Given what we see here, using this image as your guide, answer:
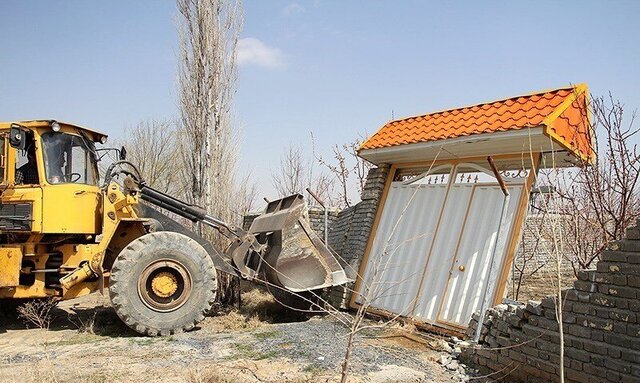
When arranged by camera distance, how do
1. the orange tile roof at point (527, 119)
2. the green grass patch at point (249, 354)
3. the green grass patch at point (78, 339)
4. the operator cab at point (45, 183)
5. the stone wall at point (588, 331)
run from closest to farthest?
1. the stone wall at point (588, 331)
2. the green grass patch at point (249, 354)
3. the orange tile roof at point (527, 119)
4. the green grass patch at point (78, 339)
5. the operator cab at point (45, 183)

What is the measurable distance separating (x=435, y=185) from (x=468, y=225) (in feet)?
3.29

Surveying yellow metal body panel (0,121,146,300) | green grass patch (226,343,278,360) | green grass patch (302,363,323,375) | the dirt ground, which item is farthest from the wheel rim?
green grass patch (302,363,323,375)

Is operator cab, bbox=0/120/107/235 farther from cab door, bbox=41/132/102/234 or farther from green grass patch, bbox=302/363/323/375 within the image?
green grass patch, bbox=302/363/323/375

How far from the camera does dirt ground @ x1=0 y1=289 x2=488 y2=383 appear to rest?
5.11m

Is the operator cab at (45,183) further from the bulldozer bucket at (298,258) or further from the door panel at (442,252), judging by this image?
the door panel at (442,252)

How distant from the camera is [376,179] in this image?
28.9ft

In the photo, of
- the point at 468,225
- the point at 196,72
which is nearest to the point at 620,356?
the point at 468,225

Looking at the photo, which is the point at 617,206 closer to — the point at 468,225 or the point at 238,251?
the point at 468,225

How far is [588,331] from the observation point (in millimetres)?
4477

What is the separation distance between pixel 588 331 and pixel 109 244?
646 cm

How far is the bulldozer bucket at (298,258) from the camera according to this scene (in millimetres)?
7508

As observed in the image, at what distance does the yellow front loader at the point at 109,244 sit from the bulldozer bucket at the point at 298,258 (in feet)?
0.05

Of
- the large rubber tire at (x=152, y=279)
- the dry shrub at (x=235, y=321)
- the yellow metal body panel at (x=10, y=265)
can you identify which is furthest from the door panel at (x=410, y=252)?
the yellow metal body panel at (x=10, y=265)

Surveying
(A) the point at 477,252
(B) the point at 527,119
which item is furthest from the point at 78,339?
(B) the point at 527,119
